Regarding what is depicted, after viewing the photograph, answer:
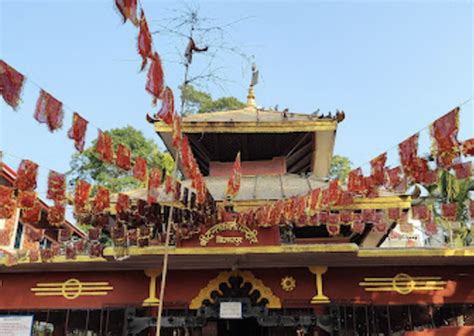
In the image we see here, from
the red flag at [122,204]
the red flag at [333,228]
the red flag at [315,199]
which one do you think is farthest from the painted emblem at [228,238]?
the red flag at [333,228]

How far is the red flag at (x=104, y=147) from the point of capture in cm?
690

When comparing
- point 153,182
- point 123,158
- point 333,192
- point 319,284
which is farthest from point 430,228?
point 123,158

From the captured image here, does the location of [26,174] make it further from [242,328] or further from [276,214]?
[242,328]

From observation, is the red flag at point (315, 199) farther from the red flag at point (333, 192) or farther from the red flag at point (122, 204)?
the red flag at point (122, 204)

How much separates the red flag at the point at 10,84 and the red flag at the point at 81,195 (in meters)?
3.23

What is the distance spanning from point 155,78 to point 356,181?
470cm

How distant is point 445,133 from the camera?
258 inches

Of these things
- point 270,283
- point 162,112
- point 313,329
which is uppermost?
point 162,112

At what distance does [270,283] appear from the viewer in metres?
9.90

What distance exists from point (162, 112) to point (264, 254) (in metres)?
4.12

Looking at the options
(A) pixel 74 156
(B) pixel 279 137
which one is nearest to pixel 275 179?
(B) pixel 279 137

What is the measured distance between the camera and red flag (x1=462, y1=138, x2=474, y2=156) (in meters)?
7.26

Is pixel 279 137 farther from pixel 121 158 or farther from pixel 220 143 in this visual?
pixel 121 158

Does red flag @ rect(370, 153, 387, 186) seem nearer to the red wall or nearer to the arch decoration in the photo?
the red wall
